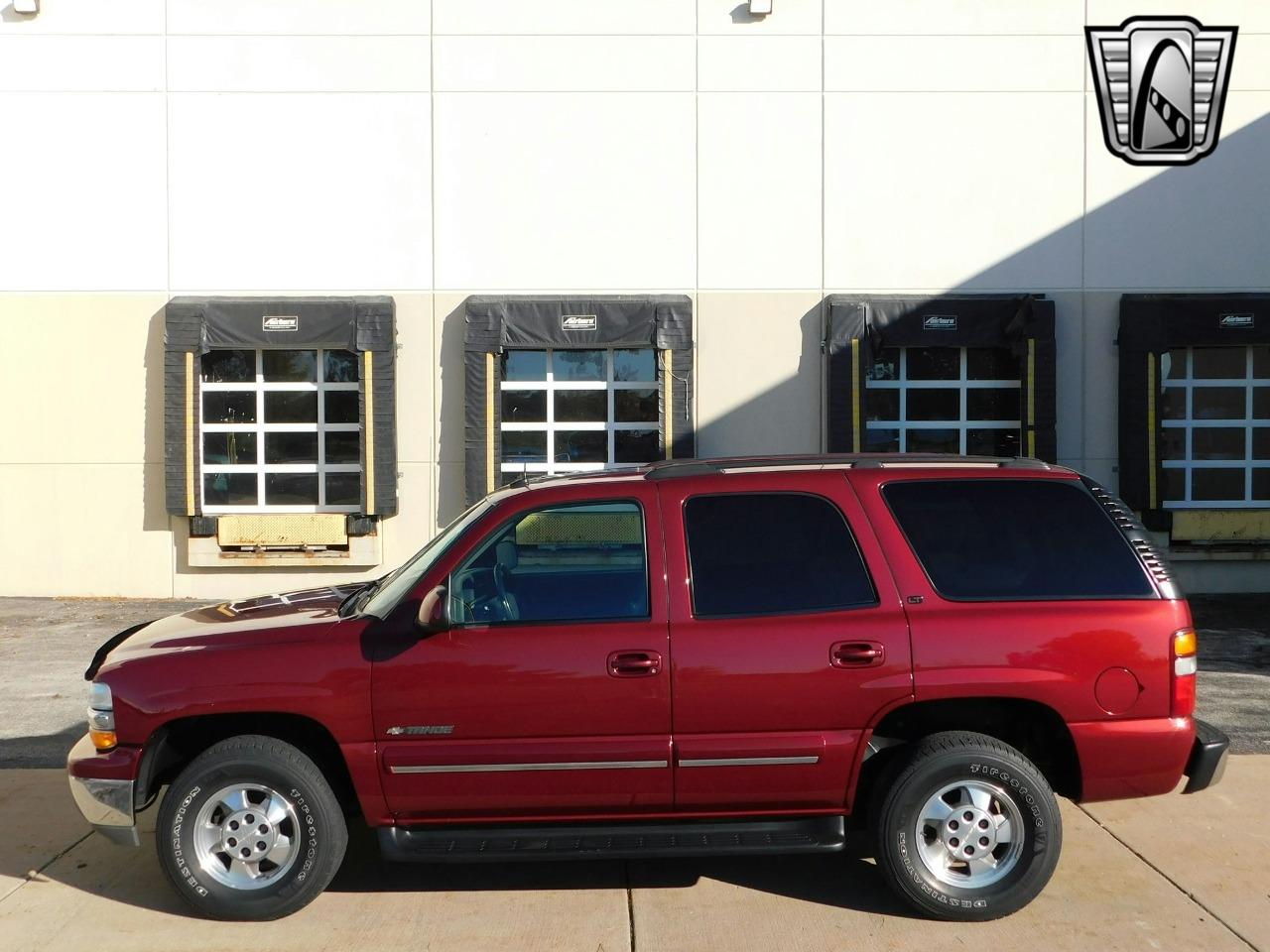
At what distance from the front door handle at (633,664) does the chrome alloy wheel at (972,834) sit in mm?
1187

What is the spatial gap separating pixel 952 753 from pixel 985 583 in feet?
2.25

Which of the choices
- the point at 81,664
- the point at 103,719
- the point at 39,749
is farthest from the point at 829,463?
the point at 81,664

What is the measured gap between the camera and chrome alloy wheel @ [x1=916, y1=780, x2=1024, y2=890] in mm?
4750

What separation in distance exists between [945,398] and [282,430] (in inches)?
292

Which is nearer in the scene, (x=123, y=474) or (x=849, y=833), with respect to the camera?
(x=849, y=833)

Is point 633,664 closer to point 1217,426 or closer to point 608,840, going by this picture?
point 608,840

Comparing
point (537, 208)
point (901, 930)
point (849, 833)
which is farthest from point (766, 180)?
point (901, 930)

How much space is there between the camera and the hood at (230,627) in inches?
194

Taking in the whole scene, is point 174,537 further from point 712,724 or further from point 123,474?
point 712,724

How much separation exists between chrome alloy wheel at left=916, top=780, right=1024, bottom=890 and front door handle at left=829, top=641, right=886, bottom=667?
0.58 meters

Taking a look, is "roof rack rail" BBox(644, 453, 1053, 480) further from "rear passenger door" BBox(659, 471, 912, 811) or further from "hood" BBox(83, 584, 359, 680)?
"hood" BBox(83, 584, 359, 680)

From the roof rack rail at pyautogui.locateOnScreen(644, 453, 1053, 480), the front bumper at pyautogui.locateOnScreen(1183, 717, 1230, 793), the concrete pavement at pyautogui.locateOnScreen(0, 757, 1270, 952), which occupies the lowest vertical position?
the concrete pavement at pyautogui.locateOnScreen(0, 757, 1270, 952)

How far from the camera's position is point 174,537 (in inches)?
532

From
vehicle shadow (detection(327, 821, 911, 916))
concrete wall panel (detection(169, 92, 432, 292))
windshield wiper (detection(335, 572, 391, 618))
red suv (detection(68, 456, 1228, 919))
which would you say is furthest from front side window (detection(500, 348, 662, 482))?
red suv (detection(68, 456, 1228, 919))
